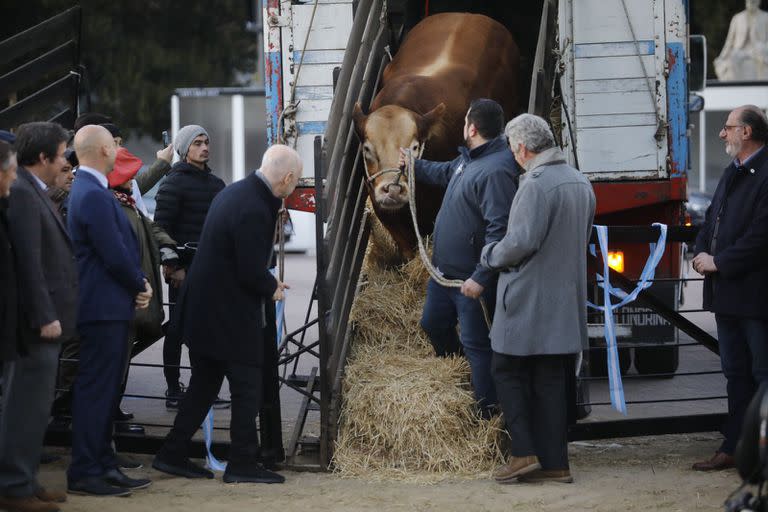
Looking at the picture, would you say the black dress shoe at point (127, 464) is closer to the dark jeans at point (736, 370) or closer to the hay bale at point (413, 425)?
the hay bale at point (413, 425)

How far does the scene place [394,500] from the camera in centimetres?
602

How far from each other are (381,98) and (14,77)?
3.06 metres

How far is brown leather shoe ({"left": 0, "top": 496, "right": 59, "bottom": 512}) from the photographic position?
5523mm

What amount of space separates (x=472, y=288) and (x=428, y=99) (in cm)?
202

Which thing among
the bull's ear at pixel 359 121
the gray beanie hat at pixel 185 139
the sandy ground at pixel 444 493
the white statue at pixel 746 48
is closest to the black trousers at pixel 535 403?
the sandy ground at pixel 444 493

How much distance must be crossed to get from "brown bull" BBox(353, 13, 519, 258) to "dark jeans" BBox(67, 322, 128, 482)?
1.80 m

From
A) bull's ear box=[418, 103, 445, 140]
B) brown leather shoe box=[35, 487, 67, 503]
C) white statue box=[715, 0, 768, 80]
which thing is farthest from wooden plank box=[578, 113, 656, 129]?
white statue box=[715, 0, 768, 80]

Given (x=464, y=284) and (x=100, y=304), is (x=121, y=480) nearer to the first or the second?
(x=100, y=304)

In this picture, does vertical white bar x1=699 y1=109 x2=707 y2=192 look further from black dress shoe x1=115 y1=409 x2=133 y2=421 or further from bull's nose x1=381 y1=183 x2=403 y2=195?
black dress shoe x1=115 y1=409 x2=133 y2=421

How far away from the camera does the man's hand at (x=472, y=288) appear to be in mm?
6324

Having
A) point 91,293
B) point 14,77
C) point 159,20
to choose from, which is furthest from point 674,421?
point 159,20

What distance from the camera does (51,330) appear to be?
5500 mm

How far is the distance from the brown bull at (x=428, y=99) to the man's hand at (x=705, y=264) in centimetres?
164

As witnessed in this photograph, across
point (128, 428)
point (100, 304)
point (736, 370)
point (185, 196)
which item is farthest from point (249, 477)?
point (736, 370)
